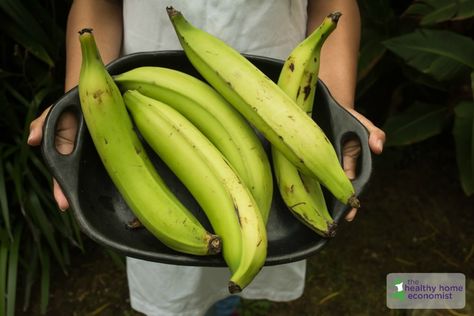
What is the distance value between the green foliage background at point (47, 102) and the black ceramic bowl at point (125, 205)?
749mm

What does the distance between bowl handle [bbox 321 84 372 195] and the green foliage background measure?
89 centimetres

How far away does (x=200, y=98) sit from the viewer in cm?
87

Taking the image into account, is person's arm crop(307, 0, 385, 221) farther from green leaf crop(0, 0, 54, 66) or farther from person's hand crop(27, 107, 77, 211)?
green leaf crop(0, 0, 54, 66)

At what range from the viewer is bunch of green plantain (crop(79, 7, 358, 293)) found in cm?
74

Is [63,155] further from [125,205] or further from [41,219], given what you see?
[41,219]

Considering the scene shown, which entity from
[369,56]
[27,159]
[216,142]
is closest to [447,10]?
[369,56]

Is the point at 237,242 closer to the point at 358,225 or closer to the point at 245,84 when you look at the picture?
the point at 245,84

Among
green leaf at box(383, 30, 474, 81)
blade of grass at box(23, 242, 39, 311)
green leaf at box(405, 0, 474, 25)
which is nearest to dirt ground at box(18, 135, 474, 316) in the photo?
blade of grass at box(23, 242, 39, 311)

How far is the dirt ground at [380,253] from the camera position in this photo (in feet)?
5.89

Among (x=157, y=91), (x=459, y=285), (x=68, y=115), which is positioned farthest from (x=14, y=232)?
(x=459, y=285)

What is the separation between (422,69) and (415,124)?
25 centimetres

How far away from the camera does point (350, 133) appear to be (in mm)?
866

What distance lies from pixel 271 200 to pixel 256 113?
153 mm

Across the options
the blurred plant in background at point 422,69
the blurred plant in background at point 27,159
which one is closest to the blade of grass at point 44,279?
the blurred plant in background at point 27,159
